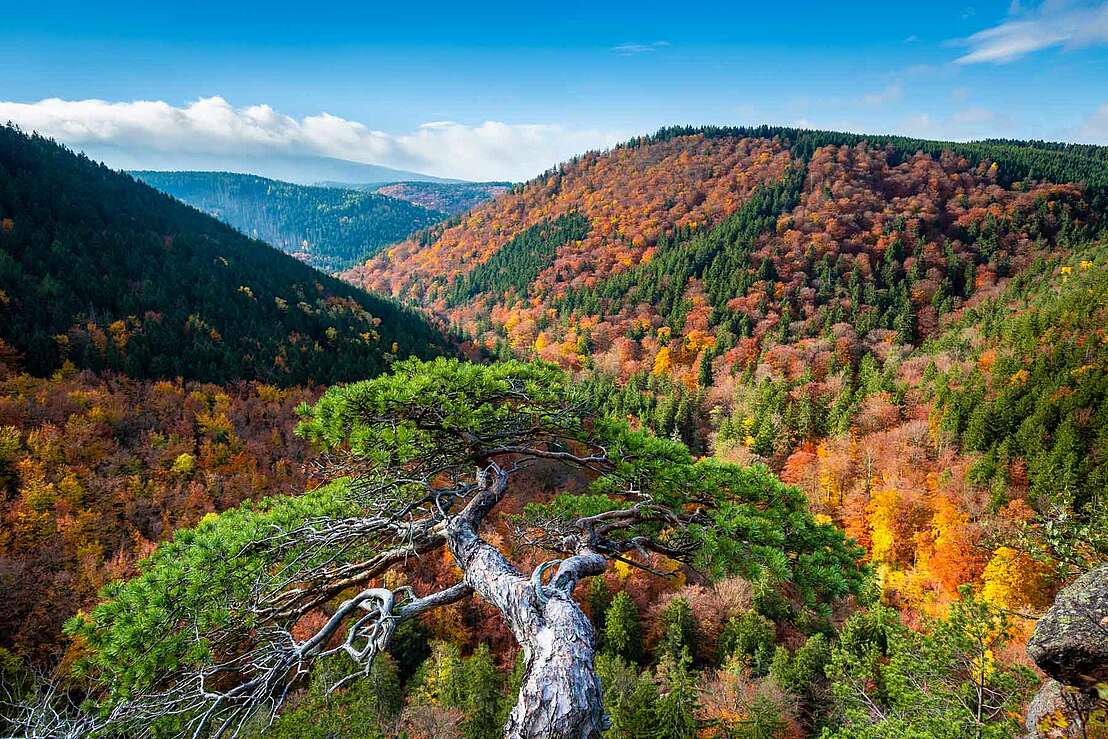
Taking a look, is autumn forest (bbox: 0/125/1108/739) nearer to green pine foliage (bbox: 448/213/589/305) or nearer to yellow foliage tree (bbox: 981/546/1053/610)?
yellow foliage tree (bbox: 981/546/1053/610)

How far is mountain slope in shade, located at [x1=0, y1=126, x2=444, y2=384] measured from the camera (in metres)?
44.0

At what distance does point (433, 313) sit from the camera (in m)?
147

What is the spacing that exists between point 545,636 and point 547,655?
23 cm

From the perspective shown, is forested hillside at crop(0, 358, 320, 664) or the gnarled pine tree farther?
forested hillside at crop(0, 358, 320, 664)

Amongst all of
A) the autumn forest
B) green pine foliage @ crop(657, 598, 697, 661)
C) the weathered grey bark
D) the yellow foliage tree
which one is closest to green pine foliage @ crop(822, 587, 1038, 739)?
the autumn forest

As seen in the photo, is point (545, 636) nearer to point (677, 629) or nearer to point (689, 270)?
point (677, 629)

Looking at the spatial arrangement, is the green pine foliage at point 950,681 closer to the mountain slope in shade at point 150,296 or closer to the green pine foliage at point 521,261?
the mountain slope in shade at point 150,296

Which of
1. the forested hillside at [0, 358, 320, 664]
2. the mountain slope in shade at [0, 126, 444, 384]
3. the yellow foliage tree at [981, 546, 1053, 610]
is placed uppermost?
the mountain slope in shade at [0, 126, 444, 384]

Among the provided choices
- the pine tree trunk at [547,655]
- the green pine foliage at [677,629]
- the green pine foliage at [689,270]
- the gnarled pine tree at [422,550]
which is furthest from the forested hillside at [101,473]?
the green pine foliage at [689,270]

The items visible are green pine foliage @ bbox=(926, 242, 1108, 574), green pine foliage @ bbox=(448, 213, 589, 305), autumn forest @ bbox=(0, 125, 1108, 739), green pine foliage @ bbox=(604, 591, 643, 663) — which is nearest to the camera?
autumn forest @ bbox=(0, 125, 1108, 739)

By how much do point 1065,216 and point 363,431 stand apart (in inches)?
6113

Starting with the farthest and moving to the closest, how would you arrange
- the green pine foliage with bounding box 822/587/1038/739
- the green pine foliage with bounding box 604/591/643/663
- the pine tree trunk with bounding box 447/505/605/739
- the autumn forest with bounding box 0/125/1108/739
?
1. the green pine foliage with bounding box 604/591/643/663
2. the green pine foliage with bounding box 822/587/1038/739
3. the autumn forest with bounding box 0/125/1108/739
4. the pine tree trunk with bounding box 447/505/605/739

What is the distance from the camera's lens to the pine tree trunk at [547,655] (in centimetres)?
334

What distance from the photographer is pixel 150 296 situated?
55.0 metres
